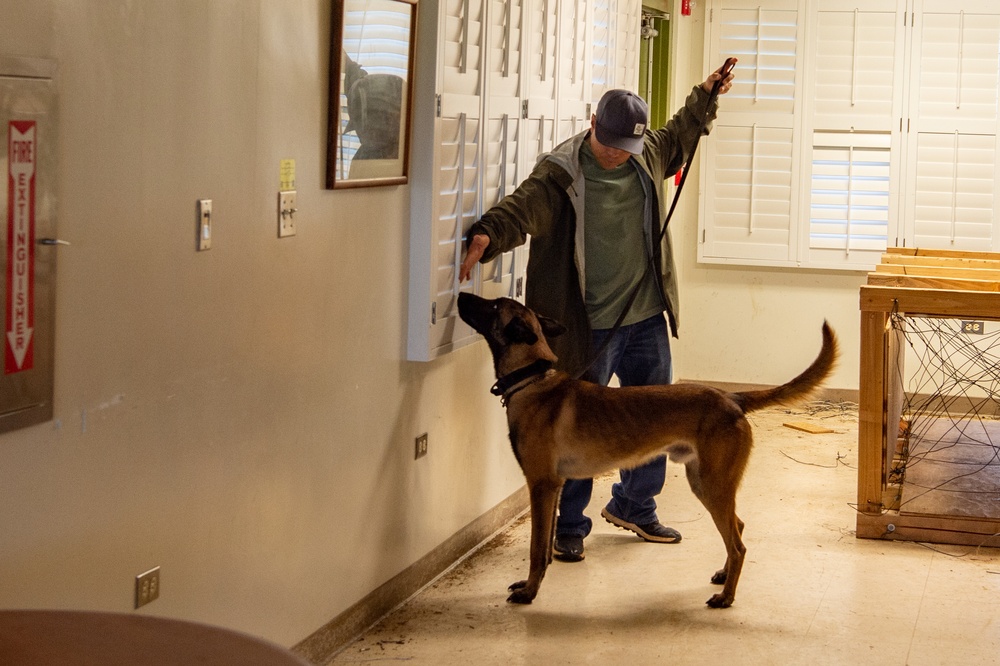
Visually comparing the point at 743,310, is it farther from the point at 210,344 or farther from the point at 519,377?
the point at 210,344

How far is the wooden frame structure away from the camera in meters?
4.44

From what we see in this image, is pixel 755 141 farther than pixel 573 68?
Yes

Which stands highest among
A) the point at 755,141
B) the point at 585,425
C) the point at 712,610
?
the point at 755,141

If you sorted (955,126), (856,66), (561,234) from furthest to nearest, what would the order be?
(856,66)
(955,126)
(561,234)

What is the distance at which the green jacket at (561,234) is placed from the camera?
4.02m

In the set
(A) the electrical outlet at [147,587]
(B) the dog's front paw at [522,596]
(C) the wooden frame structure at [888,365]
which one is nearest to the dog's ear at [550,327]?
(B) the dog's front paw at [522,596]

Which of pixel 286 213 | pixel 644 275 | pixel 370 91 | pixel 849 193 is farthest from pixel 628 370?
pixel 849 193

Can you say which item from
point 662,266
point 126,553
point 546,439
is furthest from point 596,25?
point 126,553

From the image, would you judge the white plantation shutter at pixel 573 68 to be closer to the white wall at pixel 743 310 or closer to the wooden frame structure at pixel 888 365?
the wooden frame structure at pixel 888 365

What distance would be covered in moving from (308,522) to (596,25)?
2.94 m

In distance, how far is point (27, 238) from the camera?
6.81ft

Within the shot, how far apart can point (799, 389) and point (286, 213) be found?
1.87m

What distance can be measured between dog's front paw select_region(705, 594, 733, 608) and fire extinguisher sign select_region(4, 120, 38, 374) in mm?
2483

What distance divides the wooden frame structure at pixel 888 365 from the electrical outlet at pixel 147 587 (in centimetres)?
290
